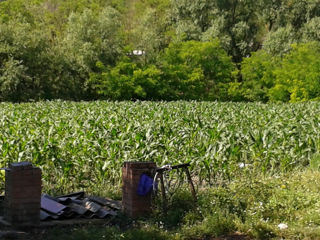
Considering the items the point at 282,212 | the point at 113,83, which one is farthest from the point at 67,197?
the point at 113,83

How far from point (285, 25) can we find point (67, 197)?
136 ft

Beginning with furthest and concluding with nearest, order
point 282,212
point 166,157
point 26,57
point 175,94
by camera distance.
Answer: point 175,94
point 26,57
point 166,157
point 282,212

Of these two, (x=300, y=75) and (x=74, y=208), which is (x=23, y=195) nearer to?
(x=74, y=208)

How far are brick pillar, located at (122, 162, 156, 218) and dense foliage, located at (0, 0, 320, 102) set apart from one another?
106 feet

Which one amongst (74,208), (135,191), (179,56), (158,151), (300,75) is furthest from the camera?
(179,56)

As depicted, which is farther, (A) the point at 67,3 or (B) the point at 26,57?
A: (A) the point at 67,3

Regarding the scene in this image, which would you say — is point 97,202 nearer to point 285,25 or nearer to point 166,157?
point 166,157

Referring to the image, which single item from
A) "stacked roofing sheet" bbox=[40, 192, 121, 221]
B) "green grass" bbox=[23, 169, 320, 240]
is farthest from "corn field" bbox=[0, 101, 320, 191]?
"stacked roofing sheet" bbox=[40, 192, 121, 221]

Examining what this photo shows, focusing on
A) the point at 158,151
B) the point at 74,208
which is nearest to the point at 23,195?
the point at 74,208

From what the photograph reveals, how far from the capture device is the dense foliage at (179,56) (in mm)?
39250

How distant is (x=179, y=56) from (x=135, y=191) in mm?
37680

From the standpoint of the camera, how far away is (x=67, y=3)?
190ft

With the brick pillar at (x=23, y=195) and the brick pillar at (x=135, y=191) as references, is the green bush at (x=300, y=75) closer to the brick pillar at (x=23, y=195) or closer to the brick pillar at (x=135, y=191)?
the brick pillar at (x=135, y=191)

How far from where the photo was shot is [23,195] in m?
6.51
